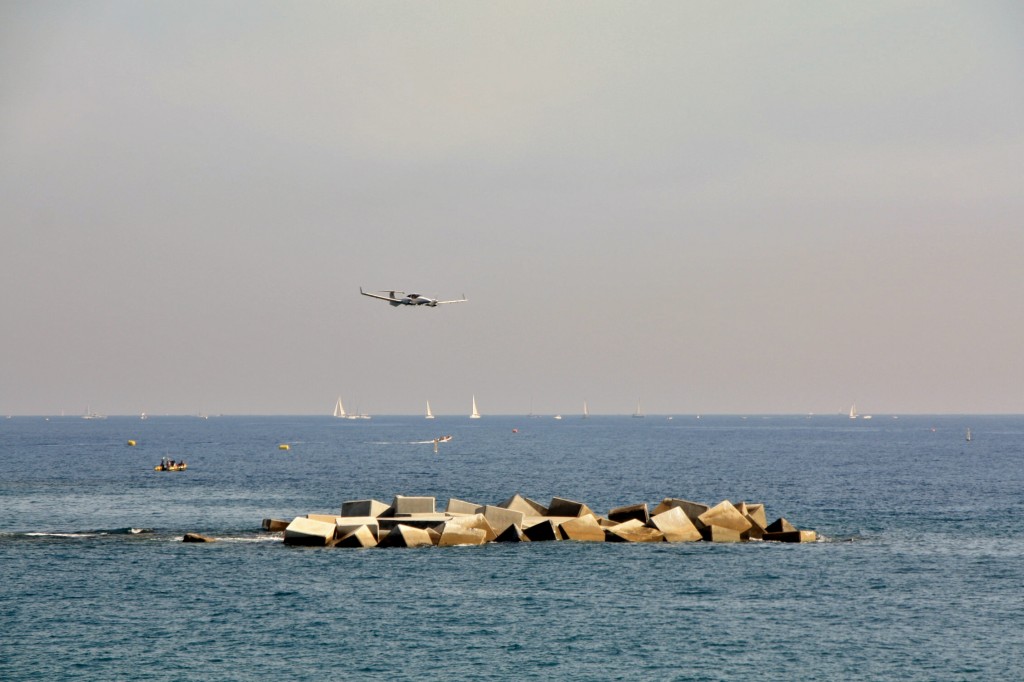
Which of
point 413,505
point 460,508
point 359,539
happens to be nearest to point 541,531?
point 460,508

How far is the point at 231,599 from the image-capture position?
128 feet

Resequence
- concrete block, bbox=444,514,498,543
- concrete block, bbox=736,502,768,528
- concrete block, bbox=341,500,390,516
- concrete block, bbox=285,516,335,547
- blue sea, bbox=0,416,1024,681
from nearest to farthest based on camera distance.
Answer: blue sea, bbox=0,416,1024,681 < concrete block, bbox=285,516,335,547 < concrete block, bbox=444,514,498,543 < concrete block, bbox=341,500,390,516 < concrete block, bbox=736,502,768,528

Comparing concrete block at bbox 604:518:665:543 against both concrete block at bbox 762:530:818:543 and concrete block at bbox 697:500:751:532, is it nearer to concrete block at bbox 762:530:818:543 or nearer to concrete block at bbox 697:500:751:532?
concrete block at bbox 697:500:751:532

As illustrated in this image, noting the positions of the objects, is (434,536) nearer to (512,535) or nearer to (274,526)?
(512,535)

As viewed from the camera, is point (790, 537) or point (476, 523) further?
point (790, 537)

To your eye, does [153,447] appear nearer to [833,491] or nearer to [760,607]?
[833,491]

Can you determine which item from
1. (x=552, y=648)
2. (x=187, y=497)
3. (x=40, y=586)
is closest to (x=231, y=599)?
(x=40, y=586)

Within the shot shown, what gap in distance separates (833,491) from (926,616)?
50448mm

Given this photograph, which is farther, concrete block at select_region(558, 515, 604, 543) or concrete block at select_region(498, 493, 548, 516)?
concrete block at select_region(498, 493, 548, 516)

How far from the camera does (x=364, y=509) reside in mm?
55656

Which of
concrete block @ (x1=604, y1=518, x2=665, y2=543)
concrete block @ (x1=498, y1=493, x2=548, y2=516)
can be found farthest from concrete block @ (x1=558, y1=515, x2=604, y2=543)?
concrete block @ (x1=498, y1=493, x2=548, y2=516)

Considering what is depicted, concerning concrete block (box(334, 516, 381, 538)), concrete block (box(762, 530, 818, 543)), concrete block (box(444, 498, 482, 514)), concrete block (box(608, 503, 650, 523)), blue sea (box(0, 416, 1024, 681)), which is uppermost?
concrete block (box(444, 498, 482, 514))

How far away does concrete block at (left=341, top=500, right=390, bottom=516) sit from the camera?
5559cm

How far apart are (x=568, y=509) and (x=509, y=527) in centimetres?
463
